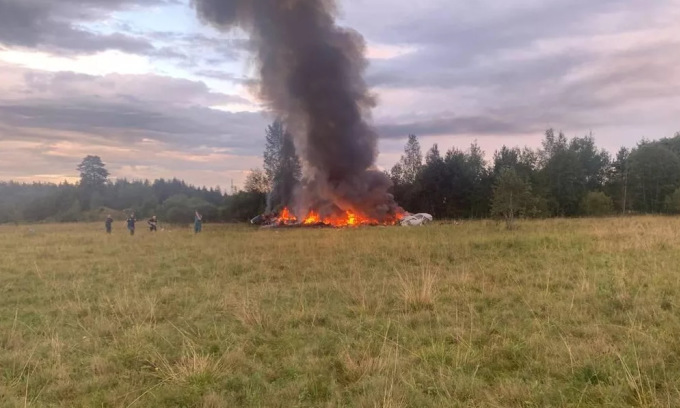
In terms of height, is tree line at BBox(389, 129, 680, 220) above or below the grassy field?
above

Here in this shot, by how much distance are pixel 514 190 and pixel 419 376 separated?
29145mm

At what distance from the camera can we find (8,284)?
1190cm

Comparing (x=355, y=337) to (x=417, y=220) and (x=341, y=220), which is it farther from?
(x=341, y=220)

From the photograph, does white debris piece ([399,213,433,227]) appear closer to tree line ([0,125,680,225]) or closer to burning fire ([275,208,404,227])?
burning fire ([275,208,404,227])

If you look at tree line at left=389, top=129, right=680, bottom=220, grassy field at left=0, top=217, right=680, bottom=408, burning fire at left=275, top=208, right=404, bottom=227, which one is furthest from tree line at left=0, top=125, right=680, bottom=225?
grassy field at left=0, top=217, right=680, bottom=408

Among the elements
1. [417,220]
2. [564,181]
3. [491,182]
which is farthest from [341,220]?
[564,181]

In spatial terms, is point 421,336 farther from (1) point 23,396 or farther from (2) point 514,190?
(2) point 514,190

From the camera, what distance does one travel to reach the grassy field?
4.83m

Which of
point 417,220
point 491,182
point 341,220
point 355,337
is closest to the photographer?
point 355,337

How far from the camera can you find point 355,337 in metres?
6.75

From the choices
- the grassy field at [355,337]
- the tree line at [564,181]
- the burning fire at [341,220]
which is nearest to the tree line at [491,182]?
the tree line at [564,181]

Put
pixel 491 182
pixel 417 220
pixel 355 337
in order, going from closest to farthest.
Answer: pixel 355 337, pixel 417 220, pixel 491 182

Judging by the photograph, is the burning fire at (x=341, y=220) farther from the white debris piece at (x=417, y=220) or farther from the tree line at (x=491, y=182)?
the tree line at (x=491, y=182)

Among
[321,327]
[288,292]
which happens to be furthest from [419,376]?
[288,292]
